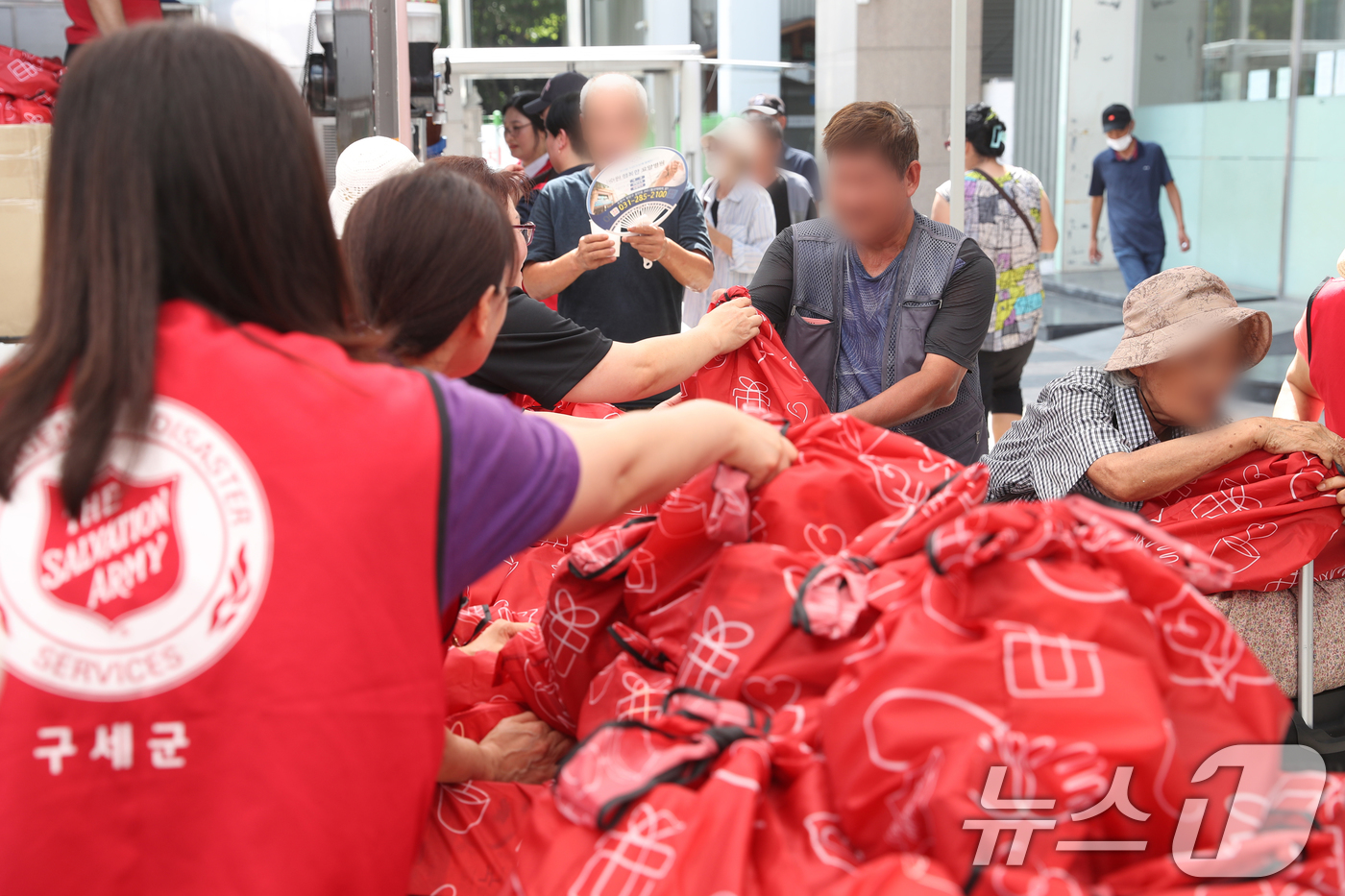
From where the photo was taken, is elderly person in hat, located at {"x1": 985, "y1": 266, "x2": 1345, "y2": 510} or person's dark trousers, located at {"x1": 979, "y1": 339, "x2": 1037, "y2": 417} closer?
elderly person in hat, located at {"x1": 985, "y1": 266, "x2": 1345, "y2": 510}

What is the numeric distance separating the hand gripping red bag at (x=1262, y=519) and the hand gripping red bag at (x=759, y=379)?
31.3 inches

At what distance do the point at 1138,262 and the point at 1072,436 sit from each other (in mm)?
6649

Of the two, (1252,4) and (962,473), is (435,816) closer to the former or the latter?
(962,473)

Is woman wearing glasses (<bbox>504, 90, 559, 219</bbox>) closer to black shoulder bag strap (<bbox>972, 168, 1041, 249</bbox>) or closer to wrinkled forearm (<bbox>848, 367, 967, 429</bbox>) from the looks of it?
black shoulder bag strap (<bbox>972, 168, 1041, 249</bbox>)

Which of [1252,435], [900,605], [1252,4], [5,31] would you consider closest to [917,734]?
[900,605]

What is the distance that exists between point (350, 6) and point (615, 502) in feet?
10.00

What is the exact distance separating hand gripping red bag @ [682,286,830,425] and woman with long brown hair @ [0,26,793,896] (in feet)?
4.50

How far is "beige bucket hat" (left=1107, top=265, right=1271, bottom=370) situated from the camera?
237 cm

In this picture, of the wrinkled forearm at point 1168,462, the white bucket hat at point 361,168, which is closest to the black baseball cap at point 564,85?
the white bucket hat at point 361,168

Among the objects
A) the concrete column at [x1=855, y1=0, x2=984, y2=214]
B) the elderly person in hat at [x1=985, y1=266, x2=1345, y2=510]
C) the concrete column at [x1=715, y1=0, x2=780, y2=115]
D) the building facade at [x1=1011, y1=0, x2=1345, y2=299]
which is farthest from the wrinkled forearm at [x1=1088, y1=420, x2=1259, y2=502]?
the concrete column at [x1=715, y1=0, x2=780, y2=115]

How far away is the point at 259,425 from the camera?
1.09m

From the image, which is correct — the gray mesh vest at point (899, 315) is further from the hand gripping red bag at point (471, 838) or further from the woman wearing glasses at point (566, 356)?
the hand gripping red bag at point (471, 838)

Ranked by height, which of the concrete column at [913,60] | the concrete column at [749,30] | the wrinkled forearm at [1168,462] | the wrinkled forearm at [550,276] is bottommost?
the wrinkled forearm at [1168,462]

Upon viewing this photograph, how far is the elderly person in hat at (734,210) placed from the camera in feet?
20.3
